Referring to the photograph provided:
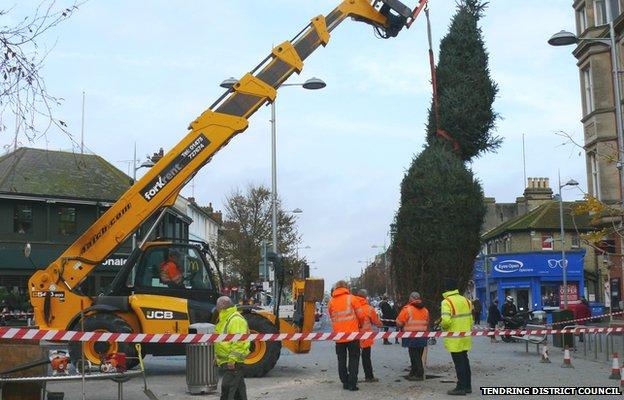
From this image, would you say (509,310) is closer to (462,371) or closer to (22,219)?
(462,371)

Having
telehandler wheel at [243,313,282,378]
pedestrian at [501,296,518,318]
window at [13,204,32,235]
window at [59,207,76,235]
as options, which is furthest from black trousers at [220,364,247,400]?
window at [59,207,76,235]

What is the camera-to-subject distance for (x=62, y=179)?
4053 cm

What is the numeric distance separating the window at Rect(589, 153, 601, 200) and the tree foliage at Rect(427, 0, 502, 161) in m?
18.9

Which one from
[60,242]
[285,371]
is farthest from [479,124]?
[60,242]

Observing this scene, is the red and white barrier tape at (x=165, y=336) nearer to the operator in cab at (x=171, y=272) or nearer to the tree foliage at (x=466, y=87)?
the operator in cab at (x=171, y=272)

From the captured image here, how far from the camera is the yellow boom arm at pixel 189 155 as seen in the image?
542 inches

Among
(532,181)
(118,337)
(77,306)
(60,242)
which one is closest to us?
(118,337)

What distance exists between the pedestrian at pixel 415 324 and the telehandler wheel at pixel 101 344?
189 inches

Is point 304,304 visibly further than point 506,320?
No

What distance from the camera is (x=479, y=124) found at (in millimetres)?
14242

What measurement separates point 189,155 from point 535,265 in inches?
1611

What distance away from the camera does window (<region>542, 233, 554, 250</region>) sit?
168 ft

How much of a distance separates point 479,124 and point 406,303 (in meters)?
3.71

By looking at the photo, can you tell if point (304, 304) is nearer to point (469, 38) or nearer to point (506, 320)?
point (469, 38)
